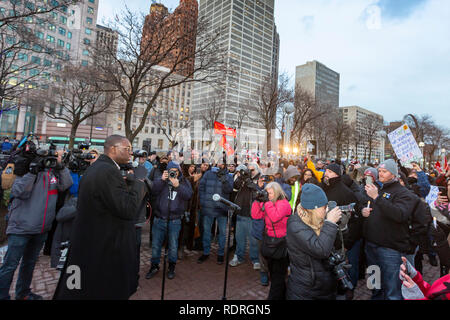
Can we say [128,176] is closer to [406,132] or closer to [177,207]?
[177,207]

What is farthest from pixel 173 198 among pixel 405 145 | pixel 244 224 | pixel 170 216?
pixel 405 145

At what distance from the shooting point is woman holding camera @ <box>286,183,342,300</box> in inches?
86.8

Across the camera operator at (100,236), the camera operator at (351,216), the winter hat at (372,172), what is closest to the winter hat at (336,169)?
the camera operator at (351,216)

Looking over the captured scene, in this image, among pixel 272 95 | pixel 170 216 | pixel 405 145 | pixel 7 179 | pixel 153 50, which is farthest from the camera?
pixel 272 95

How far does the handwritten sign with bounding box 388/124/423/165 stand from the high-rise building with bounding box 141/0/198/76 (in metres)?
9.55

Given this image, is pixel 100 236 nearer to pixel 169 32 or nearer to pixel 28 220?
pixel 28 220

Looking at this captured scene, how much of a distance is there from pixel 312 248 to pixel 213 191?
3462mm

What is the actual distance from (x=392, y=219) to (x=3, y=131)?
61914mm

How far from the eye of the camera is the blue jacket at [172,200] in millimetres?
4539

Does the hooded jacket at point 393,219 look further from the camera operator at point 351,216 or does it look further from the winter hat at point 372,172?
the winter hat at point 372,172

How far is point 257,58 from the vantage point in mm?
98125

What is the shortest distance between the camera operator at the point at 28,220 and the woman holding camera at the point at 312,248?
11.9 ft

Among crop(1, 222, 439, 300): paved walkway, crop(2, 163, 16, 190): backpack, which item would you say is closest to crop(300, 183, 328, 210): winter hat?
crop(1, 222, 439, 300): paved walkway

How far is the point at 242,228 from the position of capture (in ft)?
17.4
